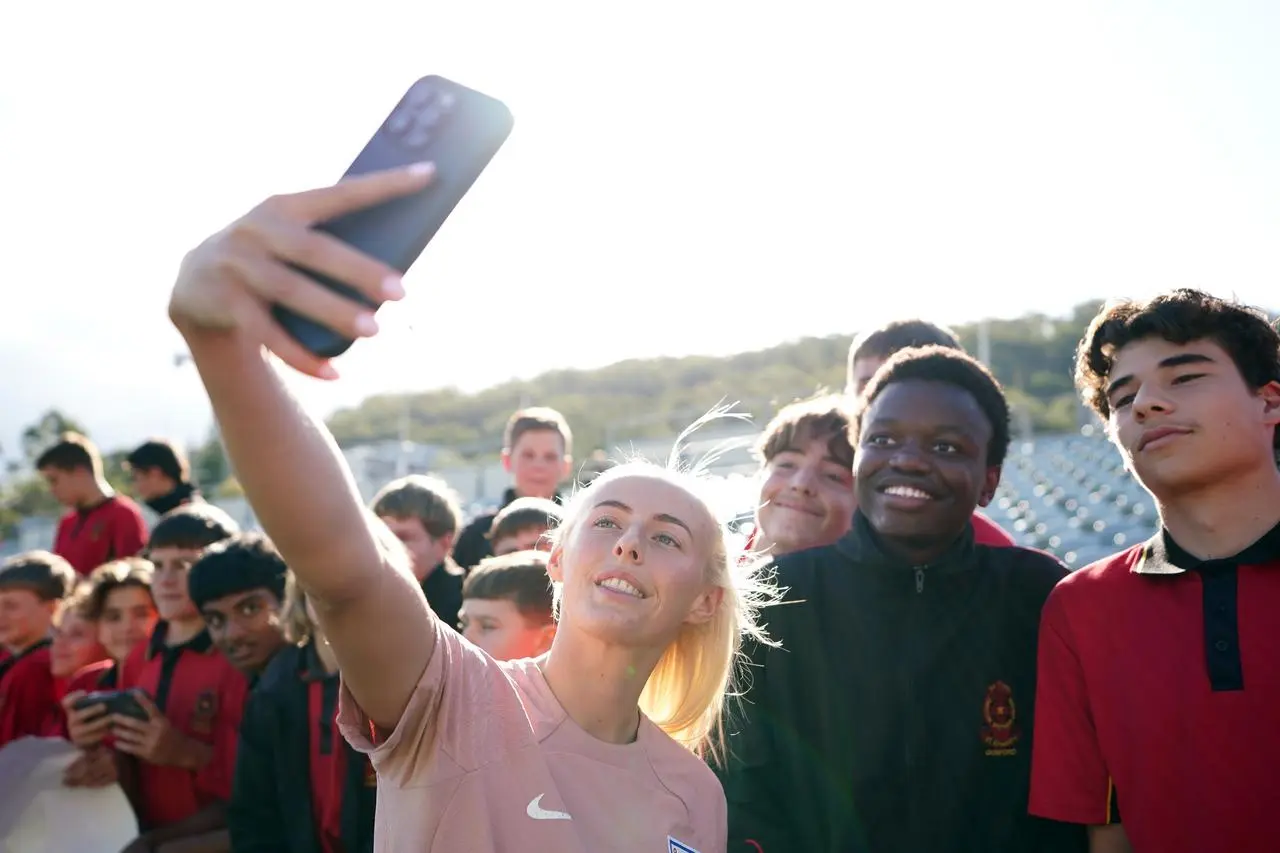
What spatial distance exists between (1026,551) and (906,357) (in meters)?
0.58

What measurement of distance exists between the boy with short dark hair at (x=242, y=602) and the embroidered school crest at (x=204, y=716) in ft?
0.75

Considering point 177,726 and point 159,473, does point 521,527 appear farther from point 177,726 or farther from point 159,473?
point 159,473

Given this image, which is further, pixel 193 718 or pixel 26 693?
pixel 26 693

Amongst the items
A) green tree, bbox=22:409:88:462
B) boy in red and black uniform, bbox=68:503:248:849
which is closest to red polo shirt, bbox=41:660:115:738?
boy in red and black uniform, bbox=68:503:248:849

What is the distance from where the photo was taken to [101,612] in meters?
5.14

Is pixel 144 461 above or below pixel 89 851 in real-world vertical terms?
above

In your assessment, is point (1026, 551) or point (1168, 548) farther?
point (1026, 551)

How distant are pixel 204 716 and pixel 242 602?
0.53m

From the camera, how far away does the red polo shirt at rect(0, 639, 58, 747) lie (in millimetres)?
5281

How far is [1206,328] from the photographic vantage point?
2.37m

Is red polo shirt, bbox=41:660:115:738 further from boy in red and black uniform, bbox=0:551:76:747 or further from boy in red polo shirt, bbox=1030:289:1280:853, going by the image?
boy in red polo shirt, bbox=1030:289:1280:853

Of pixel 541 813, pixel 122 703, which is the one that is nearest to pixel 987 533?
pixel 541 813

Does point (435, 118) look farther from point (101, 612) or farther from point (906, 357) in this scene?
point (101, 612)

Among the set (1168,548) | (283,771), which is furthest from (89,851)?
(1168,548)
